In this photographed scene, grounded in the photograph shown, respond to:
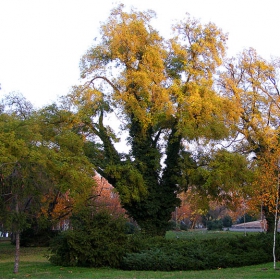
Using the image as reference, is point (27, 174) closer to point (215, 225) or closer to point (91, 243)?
point (91, 243)

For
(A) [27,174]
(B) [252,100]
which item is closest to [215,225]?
(B) [252,100]

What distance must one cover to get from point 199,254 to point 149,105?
1252cm

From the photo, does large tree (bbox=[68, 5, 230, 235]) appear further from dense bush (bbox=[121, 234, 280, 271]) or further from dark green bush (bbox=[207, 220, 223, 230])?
dark green bush (bbox=[207, 220, 223, 230])

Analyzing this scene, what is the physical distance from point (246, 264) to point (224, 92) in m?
15.4

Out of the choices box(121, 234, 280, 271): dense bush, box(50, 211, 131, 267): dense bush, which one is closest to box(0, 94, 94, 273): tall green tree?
box(50, 211, 131, 267): dense bush

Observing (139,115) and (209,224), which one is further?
(209,224)

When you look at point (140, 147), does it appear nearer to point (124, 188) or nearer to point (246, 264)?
point (124, 188)

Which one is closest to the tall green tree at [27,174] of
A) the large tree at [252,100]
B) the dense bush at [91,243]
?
the dense bush at [91,243]

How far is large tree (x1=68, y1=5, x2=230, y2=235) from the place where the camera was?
25969mm

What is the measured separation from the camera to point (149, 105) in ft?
88.2

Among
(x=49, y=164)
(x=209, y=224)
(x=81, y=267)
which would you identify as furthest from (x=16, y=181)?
(x=209, y=224)

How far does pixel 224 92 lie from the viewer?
2977cm

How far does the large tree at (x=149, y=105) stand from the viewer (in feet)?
85.2

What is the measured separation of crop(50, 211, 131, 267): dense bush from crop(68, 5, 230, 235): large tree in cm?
813
